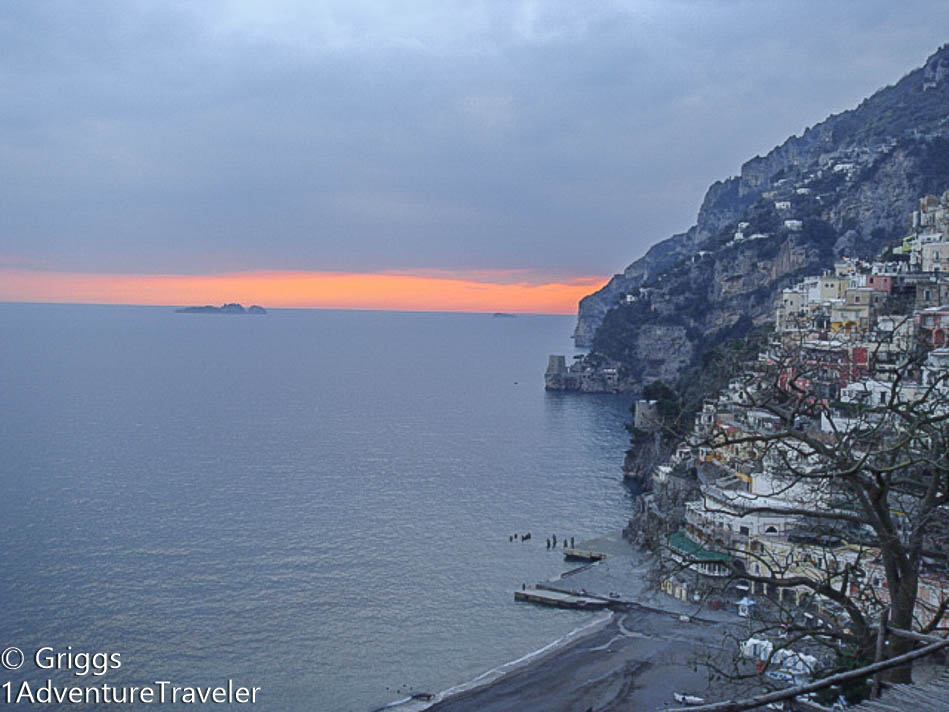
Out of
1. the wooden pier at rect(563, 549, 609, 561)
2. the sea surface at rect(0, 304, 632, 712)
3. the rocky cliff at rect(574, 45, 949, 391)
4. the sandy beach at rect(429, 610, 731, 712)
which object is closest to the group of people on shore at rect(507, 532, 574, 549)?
the sea surface at rect(0, 304, 632, 712)

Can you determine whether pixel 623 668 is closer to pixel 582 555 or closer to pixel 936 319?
pixel 582 555

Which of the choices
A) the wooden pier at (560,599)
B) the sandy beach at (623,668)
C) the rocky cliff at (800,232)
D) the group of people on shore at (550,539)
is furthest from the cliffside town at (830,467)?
the rocky cliff at (800,232)

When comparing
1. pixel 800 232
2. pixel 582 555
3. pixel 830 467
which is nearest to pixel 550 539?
pixel 582 555

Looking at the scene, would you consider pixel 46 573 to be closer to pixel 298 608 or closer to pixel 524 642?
pixel 298 608


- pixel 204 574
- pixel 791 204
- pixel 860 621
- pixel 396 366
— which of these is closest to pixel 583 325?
pixel 396 366

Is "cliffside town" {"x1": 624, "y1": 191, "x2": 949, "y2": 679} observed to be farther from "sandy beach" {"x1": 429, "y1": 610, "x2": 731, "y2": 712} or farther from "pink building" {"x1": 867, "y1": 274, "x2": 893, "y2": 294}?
"sandy beach" {"x1": 429, "y1": 610, "x2": 731, "y2": 712}

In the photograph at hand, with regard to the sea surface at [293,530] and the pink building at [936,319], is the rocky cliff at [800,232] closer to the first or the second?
the sea surface at [293,530]
